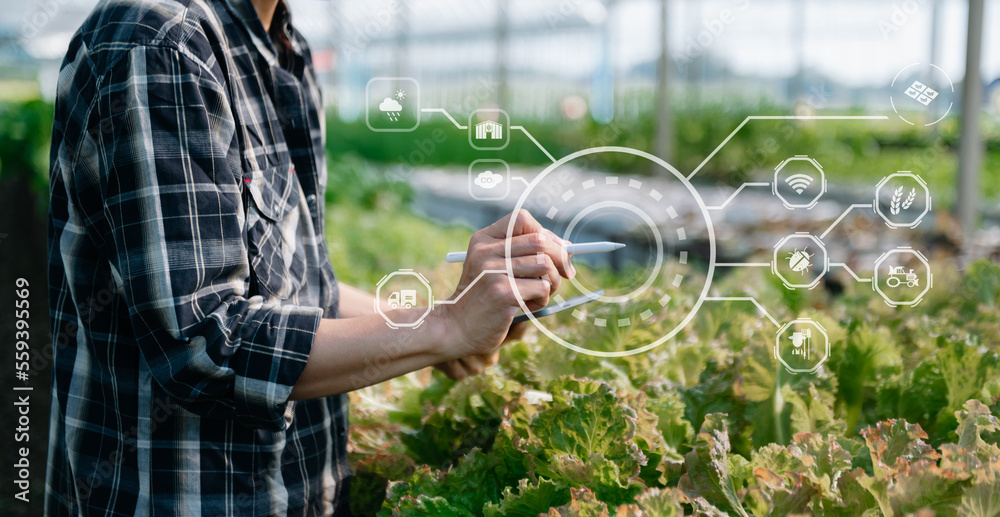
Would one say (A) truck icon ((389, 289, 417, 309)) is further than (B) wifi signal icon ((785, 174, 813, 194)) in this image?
No

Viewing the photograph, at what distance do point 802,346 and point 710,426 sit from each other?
0.98 ft

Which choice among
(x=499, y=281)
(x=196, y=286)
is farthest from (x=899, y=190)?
(x=196, y=286)

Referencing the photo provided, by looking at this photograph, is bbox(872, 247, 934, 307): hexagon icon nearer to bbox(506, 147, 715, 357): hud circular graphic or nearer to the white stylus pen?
bbox(506, 147, 715, 357): hud circular graphic

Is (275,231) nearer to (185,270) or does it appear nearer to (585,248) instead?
(185,270)

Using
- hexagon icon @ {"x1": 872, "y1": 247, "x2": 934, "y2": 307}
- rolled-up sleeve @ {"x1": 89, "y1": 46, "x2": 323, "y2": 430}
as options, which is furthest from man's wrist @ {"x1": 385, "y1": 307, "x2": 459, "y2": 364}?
hexagon icon @ {"x1": 872, "y1": 247, "x2": 934, "y2": 307}

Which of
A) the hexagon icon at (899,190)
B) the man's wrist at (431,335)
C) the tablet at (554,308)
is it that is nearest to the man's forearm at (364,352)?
the man's wrist at (431,335)

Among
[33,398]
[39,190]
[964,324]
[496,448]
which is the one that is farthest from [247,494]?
[39,190]

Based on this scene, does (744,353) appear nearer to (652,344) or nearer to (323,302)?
(652,344)

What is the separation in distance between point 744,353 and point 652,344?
17 centimetres

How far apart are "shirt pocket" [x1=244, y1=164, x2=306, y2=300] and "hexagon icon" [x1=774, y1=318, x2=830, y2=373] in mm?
729

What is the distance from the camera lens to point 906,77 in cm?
127

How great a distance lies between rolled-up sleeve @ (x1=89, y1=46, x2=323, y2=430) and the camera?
2.93ft

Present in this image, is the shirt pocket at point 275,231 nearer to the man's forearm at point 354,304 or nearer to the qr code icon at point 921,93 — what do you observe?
the man's forearm at point 354,304

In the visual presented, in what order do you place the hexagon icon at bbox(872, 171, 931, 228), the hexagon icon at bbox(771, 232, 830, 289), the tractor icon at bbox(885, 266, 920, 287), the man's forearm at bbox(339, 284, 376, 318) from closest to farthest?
the hexagon icon at bbox(872, 171, 931, 228) < the man's forearm at bbox(339, 284, 376, 318) < the hexagon icon at bbox(771, 232, 830, 289) < the tractor icon at bbox(885, 266, 920, 287)
